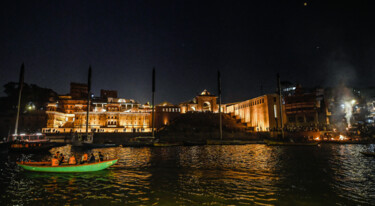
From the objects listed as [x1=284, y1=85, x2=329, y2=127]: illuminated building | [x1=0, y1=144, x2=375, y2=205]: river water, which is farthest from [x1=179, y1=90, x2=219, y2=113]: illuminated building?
[x1=0, y1=144, x2=375, y2=205]: river water

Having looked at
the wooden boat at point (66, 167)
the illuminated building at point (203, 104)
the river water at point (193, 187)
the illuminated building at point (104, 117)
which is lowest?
the river water at point (193, 187)

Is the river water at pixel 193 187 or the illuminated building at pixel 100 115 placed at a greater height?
the illuminated building at pixel 100 115

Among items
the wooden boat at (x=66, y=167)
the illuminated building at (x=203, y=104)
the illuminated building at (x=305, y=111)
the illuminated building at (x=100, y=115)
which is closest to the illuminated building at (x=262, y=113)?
the illuminated building at (x=305, y=111)

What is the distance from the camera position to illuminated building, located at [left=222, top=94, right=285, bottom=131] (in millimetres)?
65875

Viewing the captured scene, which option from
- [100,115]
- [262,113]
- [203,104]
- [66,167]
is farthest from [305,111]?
[100,115]

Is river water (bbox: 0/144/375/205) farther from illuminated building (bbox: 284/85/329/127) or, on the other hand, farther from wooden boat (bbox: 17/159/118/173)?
illuminated building (bbox: 284/85/329/127)

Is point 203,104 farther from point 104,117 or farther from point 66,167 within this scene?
point 66,167

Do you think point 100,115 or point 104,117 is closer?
point 100,115

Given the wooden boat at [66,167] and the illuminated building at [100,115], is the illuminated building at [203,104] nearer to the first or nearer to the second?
the illuminated building at [100,115]

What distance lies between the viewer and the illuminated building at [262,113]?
216 feet

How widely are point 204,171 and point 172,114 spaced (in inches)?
2466

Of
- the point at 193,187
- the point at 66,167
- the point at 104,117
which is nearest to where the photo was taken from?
the point at 193,187

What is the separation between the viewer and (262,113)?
68000mm

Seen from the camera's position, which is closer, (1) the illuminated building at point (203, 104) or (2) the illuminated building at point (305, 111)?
(2) the illuminated building at point (305, 111)
